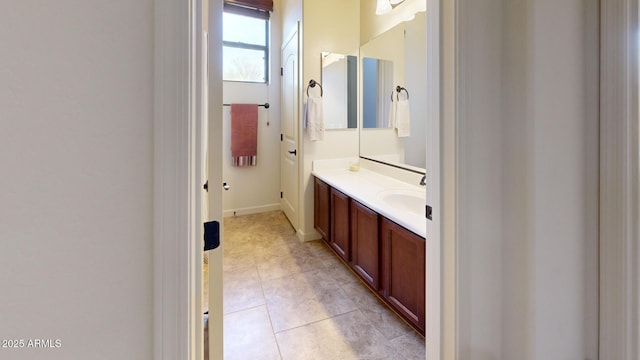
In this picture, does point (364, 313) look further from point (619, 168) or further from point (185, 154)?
point (185, 154)

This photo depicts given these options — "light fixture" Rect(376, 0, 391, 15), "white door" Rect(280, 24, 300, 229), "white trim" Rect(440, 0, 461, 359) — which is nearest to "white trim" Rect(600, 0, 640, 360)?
"white trim" Rect(440, 0, 461, 359)

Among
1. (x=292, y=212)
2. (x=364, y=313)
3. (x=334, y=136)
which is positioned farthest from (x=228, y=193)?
(x=364, y=313)

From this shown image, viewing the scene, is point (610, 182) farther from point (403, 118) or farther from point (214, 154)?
point (403, 118)

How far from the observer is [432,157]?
113 centimetres

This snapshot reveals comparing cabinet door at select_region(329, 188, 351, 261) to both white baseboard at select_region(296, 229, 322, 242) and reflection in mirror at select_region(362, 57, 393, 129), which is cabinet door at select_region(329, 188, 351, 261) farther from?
reflection in mirror at select_region(362, 57, 393, 129)

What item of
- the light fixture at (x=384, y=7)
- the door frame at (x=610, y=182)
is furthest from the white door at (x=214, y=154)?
the light fixture at (x=384, y=7)

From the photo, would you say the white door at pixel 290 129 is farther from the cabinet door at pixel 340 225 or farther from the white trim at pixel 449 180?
the white trim at pixel 449 180

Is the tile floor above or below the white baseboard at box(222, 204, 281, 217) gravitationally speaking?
below

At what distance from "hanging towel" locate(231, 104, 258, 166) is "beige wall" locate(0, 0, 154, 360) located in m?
3.44

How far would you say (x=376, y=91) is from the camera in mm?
2941

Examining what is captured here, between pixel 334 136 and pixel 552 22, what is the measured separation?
2254 mm

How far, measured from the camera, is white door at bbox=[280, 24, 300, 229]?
3.29m

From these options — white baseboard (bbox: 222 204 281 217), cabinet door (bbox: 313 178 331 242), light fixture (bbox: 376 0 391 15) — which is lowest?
white baseboard (bbox: 222 204 281 217)

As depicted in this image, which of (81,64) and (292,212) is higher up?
(81,64)
